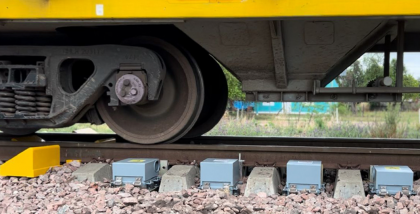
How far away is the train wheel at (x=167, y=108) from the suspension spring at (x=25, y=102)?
65 centimetres

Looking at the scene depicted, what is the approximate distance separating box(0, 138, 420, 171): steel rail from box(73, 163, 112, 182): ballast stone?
33 centimetres

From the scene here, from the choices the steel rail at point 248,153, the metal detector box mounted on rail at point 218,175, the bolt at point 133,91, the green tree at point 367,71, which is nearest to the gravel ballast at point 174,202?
the metal detector box mounted on rail at point 218,175

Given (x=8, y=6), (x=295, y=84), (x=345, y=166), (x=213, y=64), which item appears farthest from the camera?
(x=213, y=64)

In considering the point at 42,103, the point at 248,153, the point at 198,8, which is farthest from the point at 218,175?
the point at 42,103

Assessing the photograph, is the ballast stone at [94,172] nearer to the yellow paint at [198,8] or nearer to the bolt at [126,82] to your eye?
the bolt at [126,82]

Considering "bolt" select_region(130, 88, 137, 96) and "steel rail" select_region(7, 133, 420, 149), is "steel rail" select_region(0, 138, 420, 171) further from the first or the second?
"steel rail" select_region(7, 133, 420, 149)

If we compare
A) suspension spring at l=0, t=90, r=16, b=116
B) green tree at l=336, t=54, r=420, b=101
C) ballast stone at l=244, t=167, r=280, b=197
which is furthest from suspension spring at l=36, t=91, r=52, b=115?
green tree at l=336, t=54, r=420, b=101

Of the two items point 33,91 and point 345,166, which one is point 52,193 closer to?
point 33,91

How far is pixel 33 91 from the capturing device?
167 inches

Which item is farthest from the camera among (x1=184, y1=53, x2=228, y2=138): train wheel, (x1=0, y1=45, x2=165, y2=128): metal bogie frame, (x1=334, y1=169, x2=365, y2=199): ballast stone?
(x1=184, y1=53, x2=228, y2=138): train wheel

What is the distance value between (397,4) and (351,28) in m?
0.70


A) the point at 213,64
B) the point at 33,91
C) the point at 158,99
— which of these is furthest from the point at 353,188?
the point at 33,91

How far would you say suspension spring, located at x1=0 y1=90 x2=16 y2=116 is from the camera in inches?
168

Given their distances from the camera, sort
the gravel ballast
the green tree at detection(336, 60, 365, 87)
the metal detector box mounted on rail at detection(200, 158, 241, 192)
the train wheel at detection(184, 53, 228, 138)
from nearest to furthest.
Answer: the gravel ballast → the metal detector box mounted on rail at detection(200, 158, 241, 192) → the train wheel at detection(184, 53, 228, 138) → the green tree at detection(336, 60, 365, 87)
